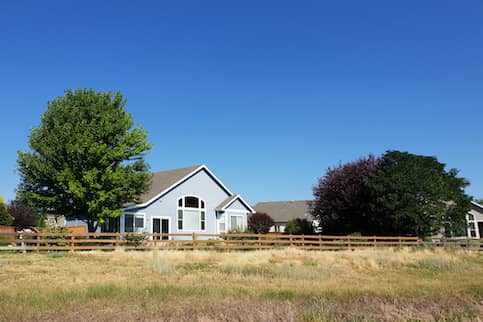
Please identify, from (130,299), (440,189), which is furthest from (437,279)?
(440,189)

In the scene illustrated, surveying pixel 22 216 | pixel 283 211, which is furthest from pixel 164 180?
pixel 283 211

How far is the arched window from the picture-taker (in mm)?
32938

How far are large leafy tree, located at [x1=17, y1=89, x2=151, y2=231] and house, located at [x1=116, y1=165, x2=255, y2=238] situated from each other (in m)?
2.80

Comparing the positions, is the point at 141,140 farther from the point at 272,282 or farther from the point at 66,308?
the point at 66,308

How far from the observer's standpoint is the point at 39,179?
25625 millimetres

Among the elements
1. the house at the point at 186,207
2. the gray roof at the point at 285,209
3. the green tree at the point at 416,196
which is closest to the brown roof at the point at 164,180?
the house at the point at 186,207

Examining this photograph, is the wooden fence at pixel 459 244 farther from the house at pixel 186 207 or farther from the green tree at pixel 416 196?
the house at pixel 186 207

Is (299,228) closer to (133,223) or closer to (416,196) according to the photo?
(416,196)

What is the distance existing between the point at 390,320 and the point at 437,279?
7.68m

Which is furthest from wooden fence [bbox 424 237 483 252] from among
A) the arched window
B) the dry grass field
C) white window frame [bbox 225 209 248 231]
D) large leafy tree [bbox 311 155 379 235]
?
the arched window

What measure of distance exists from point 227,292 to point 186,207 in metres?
23.7

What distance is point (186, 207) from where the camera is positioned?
3334cm

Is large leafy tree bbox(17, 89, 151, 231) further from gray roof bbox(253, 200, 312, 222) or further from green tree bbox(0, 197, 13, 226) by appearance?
gray roof bbox(253, 200, 312, 222)

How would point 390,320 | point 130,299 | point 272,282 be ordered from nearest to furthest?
1. point 390,320
2. point 130,299
3. point 272,282
